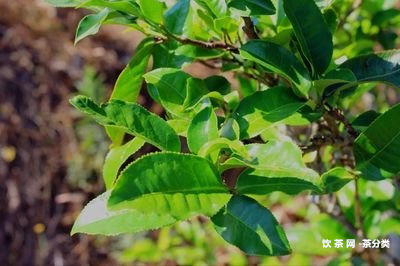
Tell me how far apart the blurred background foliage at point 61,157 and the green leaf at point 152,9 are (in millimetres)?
1348

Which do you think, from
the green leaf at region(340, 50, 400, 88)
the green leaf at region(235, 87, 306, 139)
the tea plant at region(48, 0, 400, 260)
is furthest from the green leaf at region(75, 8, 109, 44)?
the green leaf at region(340, 50, 400, 88)

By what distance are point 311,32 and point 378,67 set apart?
0.35 ft

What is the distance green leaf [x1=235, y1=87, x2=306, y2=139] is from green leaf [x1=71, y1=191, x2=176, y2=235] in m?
0.17

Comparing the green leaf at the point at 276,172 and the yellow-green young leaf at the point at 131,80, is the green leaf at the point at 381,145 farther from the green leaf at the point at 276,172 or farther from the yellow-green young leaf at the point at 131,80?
the yellow-green young leaf at the point at 131,80

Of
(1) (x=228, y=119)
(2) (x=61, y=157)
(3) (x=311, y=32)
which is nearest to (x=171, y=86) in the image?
(1) (x=228, y=119)

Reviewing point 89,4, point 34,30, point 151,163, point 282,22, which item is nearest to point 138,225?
point 151,163

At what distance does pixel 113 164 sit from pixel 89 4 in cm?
21

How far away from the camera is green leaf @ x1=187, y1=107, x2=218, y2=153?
0.75 metres

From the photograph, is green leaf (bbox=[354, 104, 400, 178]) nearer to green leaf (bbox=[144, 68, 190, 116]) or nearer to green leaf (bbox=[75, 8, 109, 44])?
green leaf (bbox=[144, 68, 190, 116])

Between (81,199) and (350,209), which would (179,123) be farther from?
(81,199)

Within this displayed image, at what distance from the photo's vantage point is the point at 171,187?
664 mm

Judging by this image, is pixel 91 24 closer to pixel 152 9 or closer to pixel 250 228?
pixel 152 9

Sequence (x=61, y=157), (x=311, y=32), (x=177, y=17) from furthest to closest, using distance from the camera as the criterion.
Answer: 1. (x=61, y=157)
2. (x=177, y=17)
3. (x=311, y=32)

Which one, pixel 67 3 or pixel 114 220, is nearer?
Result: pixel 114 220
